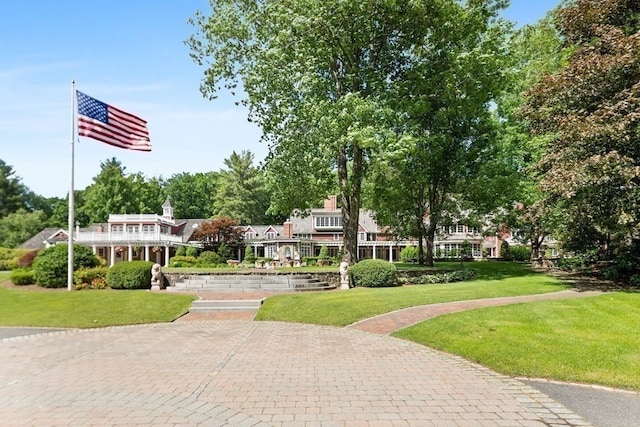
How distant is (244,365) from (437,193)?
24.1m

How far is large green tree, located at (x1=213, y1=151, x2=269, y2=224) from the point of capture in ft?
217

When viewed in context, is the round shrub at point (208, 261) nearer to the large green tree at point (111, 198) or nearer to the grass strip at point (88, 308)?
the grass strip at point (88, 308)

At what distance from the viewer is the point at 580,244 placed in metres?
21.4

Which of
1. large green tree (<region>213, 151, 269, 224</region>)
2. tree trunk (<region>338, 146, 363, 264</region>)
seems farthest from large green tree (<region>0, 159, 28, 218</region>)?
tree trunk (<region>338, 146, 363, 264</region>)

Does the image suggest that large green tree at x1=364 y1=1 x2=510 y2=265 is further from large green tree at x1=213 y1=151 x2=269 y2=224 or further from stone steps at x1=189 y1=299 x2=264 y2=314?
large green tree at x1=213 y1=151 x2=269 y2=224

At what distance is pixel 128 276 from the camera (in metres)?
20.0

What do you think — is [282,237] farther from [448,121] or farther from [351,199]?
[351,199]

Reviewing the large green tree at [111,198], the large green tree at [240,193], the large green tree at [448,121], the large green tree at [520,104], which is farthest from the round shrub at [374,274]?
the large green tree at [111,198]

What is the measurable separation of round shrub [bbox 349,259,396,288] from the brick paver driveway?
397 inches

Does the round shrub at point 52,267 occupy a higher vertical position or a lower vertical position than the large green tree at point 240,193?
lower

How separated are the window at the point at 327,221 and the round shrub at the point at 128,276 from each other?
41264 millimetres

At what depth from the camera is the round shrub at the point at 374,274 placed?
20.9 m

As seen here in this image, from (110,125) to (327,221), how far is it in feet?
145

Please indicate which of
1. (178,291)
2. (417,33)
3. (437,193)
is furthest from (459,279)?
(178,291)
